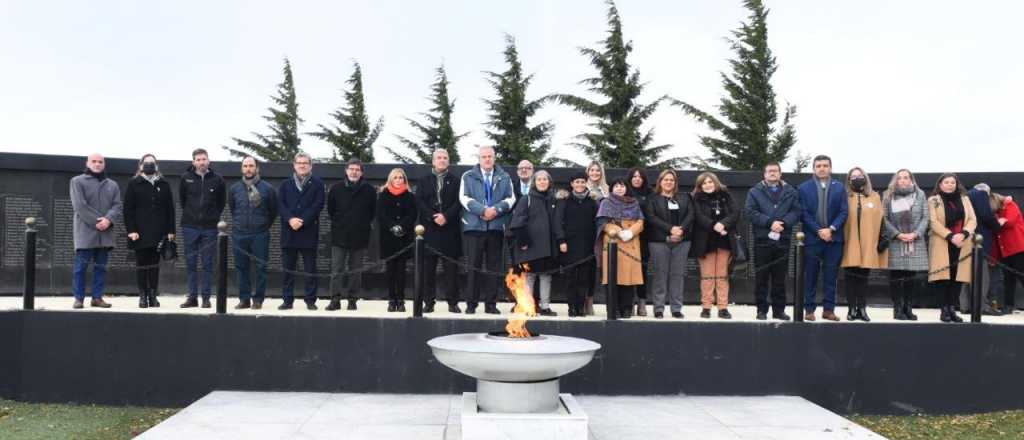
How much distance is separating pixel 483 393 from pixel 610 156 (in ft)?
56.8

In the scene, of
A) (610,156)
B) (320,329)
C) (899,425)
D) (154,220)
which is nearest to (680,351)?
(899,425)

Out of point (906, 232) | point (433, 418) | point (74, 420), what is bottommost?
point (74, 420)

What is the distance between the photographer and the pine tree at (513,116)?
23.5 meters

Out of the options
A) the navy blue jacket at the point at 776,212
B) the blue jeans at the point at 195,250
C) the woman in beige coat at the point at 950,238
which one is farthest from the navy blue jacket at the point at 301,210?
the woman in beige coat at the point at 950,238

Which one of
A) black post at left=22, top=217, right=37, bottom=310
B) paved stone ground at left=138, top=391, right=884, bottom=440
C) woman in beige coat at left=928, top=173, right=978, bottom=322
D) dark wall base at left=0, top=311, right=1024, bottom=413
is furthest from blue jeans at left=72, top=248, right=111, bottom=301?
Answer: woman in beige coat at left=928, top=173, right=978, bottom=322

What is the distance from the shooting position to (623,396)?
7574 millimetres

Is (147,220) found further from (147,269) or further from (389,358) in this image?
(389,358)

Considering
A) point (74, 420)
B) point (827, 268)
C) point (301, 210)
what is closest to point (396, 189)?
point (301, 210)

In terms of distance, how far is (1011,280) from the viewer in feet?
33.1

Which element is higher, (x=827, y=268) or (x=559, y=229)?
(x=559, y=229)

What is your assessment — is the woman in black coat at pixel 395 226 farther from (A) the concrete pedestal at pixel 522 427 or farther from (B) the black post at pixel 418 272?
(A) the concrete pedestal at pixel 522 427

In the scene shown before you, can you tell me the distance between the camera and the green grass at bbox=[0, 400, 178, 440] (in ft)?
21.2

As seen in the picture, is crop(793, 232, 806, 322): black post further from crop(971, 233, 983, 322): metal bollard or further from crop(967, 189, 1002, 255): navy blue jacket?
crop(967, 189, 1002, 255): navy blue jacket

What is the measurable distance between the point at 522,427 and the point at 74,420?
452 centimetres
